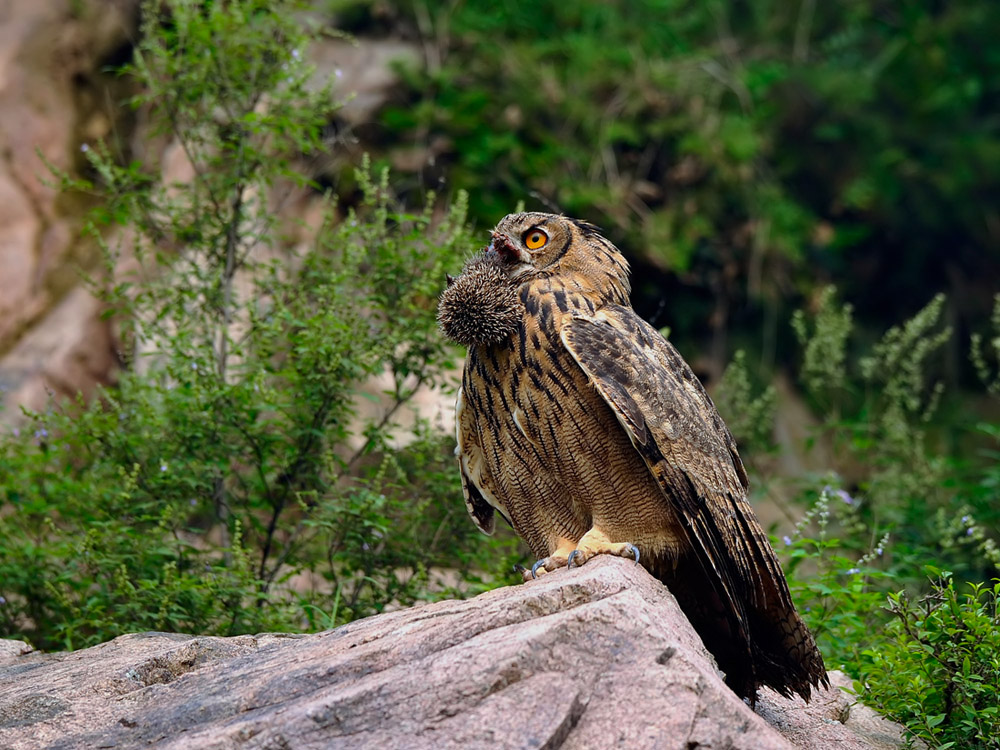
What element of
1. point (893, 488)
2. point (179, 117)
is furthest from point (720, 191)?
point (179, 117)

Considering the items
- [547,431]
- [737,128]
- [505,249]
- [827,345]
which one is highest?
[737,128]

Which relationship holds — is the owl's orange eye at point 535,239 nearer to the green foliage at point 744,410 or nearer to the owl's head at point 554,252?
→ the owl's head at point 554,252

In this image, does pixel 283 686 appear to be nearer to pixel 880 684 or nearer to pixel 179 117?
pixel 880 684

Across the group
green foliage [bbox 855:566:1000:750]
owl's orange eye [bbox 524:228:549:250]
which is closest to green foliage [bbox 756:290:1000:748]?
green foliage [bbox 855:566:1000:750]

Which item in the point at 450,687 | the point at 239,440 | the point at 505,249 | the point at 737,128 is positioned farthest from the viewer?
the point at 737,128

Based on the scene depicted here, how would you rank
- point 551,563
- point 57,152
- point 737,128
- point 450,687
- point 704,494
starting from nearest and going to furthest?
point 450,687, point 704,494, point 551,563, point 57,152, point 737,128

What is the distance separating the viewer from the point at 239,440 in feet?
13.9

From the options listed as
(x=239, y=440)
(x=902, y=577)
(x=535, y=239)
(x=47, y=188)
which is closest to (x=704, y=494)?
(x=535, y=239)

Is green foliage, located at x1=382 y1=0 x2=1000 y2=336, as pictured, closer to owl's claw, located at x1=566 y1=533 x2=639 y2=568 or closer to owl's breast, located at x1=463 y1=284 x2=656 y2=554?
owl's breast, located at x1=463 y1=284 x2=656 y2=554

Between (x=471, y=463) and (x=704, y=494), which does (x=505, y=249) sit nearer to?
(x=471, y=463)

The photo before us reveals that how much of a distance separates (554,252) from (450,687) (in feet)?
4.82

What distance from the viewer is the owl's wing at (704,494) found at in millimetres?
2865

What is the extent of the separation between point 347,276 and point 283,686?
206 cm

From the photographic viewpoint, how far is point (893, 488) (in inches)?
201
